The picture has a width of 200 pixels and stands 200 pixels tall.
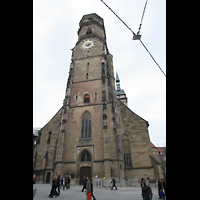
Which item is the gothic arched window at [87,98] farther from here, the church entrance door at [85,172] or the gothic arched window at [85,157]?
the church entrance door at [85,172]

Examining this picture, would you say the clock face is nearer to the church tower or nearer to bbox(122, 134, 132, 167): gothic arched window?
the church tower

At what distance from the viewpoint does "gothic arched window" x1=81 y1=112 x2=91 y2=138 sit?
63.8 ft

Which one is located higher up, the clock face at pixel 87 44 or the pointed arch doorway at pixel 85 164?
the clock face at pixel 87 44

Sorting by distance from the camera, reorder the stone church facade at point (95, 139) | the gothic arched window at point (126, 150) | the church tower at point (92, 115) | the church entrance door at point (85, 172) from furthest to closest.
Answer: the gothic arched window at point (126, 150) → the church entrance door at point (85, 172) → the church tower at point (92, 115) → the stone church facade at point (95, 139)

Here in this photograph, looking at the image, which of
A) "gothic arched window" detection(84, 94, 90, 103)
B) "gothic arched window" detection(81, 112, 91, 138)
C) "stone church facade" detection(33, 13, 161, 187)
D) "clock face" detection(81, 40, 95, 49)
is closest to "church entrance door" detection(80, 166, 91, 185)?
"stone church facade" detection(33, 13, 161, 187)

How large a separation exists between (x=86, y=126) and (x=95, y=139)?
2423 mm

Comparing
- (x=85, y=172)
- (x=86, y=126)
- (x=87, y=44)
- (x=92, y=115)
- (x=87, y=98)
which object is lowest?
(x=85, y=172)

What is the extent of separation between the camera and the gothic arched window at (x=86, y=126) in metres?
19.4

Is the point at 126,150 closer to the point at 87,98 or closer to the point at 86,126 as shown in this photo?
the point at 86,126

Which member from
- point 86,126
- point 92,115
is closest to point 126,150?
point 86,126

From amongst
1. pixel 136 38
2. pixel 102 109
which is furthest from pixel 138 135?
pixel 136 38

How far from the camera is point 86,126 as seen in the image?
20047mm

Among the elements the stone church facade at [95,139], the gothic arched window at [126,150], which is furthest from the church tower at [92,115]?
the gothic arched window at [126,150]
